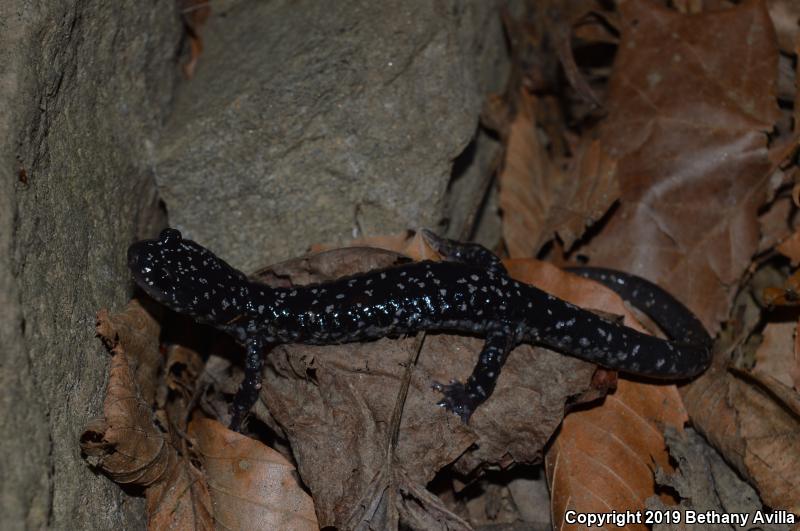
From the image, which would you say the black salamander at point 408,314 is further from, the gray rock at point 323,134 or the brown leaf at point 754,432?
the gray rock at point 323,134

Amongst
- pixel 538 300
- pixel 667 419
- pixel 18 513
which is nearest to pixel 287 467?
pixel 18 513

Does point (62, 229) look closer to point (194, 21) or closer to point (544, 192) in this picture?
point (194, 21)

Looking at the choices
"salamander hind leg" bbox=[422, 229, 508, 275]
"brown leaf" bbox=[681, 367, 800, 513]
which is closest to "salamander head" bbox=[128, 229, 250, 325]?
"salamander hind leg" bbox=[422, 229, 508, 275]

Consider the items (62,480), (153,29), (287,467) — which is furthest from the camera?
(153,29)

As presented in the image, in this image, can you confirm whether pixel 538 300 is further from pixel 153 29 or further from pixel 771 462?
pixel 153 29

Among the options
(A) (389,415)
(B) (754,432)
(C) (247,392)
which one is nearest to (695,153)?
(B) (754,432)

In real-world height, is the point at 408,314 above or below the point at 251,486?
above
